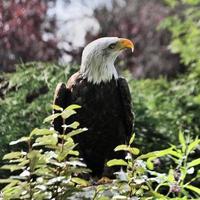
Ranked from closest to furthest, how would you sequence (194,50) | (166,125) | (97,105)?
(97,105), (166,125), (194,50)

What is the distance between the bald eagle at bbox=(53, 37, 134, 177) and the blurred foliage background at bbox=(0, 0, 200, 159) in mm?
1105

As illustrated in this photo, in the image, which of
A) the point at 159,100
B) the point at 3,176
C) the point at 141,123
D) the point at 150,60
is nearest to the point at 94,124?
the point at 3,176

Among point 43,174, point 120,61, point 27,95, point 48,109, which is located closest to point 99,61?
point 48,109

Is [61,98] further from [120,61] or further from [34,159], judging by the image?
[120,61]

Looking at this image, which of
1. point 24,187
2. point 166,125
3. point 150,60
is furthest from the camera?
point 150,60

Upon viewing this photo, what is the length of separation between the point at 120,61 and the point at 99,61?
11.6 m

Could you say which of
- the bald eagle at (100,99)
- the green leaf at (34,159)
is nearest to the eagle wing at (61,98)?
the bald eagle at (100,99)

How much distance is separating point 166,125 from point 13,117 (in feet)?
6.95

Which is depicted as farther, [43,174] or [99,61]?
[99,61]

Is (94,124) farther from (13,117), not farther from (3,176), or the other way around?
(13,117)

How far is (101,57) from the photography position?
512cm

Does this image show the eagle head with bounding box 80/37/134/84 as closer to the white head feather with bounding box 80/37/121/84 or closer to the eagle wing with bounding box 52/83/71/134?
the white head feather with bounding box 80/37/121/84

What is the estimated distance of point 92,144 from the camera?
515 centimetres

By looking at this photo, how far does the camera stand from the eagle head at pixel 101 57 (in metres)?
5.07
